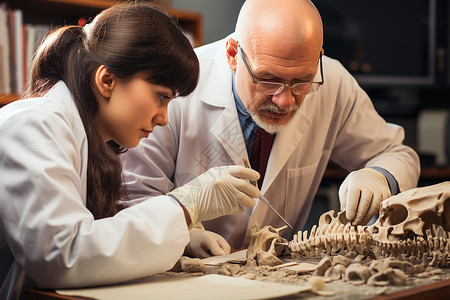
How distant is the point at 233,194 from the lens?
146 cm

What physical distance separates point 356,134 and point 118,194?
103cm

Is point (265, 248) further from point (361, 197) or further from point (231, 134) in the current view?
point (231, 134)

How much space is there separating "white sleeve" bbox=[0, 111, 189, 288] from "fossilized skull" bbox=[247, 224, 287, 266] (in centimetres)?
25

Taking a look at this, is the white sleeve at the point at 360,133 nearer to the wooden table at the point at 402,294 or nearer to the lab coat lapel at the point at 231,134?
the lab coat lapel at the point at 231,134

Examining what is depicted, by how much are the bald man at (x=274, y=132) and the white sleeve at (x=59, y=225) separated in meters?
0.39

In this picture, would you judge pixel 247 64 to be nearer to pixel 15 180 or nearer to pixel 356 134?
pixel 356 134

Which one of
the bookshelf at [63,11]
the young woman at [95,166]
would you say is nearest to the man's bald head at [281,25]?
the young woman at [95,166]

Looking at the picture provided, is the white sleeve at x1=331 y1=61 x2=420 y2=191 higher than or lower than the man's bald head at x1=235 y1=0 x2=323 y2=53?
lower

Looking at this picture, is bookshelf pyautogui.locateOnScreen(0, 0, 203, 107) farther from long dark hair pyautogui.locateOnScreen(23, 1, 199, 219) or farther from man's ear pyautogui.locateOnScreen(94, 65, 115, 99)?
man's ear pyautogui.locateOnScreen(94, 65, 115, 99)

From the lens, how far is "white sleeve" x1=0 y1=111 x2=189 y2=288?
3.95 ft

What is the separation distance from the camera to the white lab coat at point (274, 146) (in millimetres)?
2000

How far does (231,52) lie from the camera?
198 cm

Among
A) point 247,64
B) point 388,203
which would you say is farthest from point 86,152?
point 388,203

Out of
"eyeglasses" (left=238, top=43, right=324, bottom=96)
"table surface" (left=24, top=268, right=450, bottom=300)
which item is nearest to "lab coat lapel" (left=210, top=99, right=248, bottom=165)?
"eyeglasses" (left=238, top=43, right=324, bottom=96)
